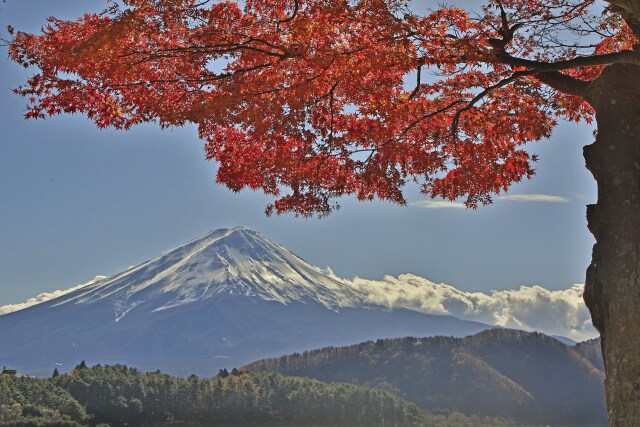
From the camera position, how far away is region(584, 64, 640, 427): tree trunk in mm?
7203

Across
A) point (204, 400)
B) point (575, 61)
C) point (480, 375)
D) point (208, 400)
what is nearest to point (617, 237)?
point (575, 61)

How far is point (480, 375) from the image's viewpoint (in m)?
71.8

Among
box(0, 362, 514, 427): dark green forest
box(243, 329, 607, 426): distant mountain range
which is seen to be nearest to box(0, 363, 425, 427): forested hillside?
box(0, 362, 514, 427): dark green forest

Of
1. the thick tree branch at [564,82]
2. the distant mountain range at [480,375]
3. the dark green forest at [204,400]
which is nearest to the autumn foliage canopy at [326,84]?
the thick tree branch at [564,82]

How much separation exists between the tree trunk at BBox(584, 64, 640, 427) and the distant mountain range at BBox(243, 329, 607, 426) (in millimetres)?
59160

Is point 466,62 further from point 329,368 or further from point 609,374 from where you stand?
point 329,368

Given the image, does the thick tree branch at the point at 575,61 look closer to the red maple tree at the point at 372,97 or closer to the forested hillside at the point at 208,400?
the red maple tree at the point at 372,97

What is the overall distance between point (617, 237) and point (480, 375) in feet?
221

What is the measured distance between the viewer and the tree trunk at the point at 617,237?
720cm

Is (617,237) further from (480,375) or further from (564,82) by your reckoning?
(480,375)

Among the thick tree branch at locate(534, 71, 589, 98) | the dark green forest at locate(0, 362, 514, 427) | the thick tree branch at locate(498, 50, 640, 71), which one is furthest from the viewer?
the dark green forest at locate(0, 362, 514, 427)

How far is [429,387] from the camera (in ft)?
229

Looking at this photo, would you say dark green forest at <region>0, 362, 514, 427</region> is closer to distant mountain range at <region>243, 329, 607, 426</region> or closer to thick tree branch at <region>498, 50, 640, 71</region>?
distant mountain range at <region>243, 329, 607, 426</region>

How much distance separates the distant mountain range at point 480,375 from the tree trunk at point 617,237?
59160 mm
